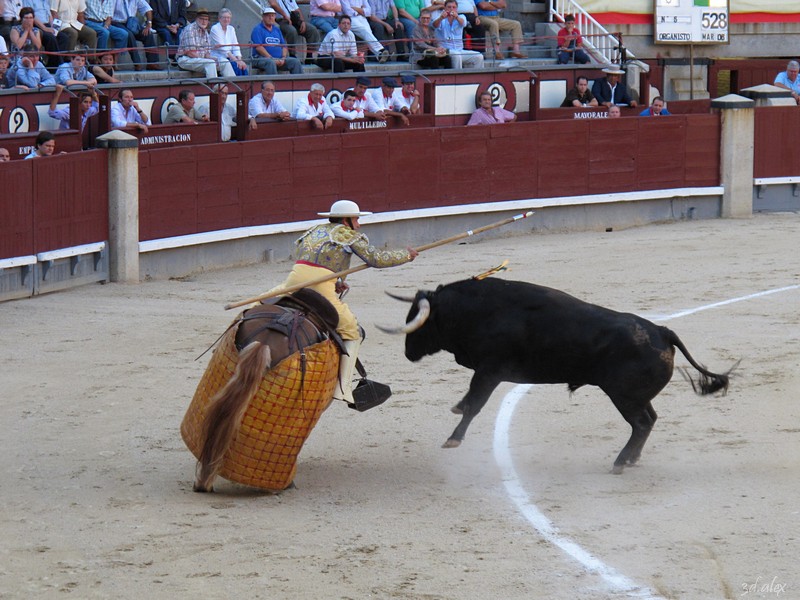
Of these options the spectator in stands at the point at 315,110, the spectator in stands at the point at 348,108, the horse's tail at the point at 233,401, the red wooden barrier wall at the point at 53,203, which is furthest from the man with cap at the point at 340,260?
the spectator in stands at the point at 348,108

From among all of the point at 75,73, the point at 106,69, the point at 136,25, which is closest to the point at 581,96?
the point at 136,25

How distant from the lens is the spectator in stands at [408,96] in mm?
15773

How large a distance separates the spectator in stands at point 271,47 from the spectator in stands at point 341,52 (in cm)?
42

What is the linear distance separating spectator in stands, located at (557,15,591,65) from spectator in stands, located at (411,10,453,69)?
1.89m

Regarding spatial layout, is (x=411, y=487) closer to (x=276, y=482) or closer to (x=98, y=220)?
(x=276, y=482)

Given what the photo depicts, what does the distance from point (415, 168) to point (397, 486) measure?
29.3 ft

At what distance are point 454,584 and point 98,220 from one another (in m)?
7.89

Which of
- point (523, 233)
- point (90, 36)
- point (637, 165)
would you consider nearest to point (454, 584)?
point (90, 36)

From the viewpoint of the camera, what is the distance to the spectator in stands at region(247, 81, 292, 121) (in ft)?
46.6

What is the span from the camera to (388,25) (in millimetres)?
17422

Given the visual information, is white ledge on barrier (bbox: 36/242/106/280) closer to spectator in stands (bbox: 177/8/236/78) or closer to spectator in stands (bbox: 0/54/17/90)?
spectator in stands (bbox: 0/54/17/90)

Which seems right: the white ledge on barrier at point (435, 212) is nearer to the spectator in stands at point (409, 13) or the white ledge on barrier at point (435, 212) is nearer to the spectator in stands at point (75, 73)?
the spectator in stands at point (75, 73)

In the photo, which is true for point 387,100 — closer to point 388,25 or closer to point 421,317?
point 388,25

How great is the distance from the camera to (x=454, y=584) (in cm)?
518
